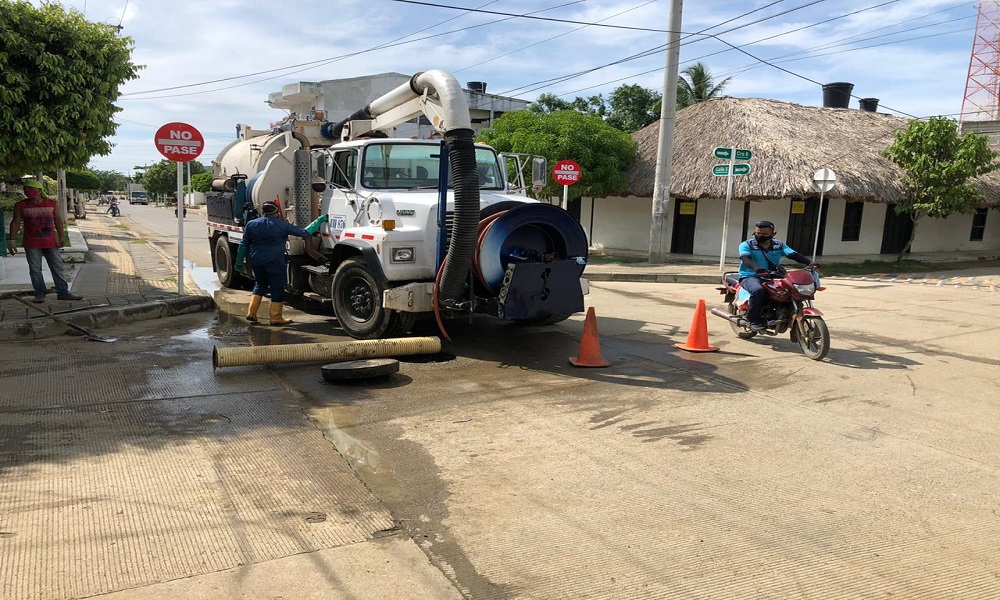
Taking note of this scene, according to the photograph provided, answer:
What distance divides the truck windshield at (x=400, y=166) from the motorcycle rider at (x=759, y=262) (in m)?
3.62

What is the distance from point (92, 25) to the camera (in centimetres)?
878

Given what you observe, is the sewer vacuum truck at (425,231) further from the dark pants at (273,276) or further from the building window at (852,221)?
the building window at (852,221)

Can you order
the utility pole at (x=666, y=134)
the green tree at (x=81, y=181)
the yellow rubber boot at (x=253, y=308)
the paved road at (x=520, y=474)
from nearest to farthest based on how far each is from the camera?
1. the paved road at (x=520, y=474)
2. the yellow rubber boot at (x=253, y=308)
3. the utility pole at (x=666, y=134)
4. the green tree at (x=81, y=181)

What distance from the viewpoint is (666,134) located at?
18.5 m

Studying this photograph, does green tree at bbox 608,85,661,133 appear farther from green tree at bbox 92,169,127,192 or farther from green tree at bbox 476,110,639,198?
green tree at bbox 92,169,127,192

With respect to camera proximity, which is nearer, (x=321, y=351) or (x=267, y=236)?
(x=321, y=351)

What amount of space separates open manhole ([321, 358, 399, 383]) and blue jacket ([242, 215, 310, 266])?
2.83m

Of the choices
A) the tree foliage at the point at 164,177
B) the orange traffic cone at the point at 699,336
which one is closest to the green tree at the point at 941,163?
the orange traffic cone at the point at 699,336

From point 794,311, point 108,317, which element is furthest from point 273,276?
point 794,311

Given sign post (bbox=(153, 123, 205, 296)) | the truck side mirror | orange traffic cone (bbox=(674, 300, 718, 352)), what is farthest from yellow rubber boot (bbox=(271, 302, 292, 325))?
orange traffic cone (bbox=(674, 300, 718, 352))

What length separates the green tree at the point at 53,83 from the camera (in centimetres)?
812

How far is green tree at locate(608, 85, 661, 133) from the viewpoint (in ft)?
133

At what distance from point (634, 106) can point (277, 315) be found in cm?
3521

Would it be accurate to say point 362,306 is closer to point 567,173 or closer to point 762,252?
point 762,252
